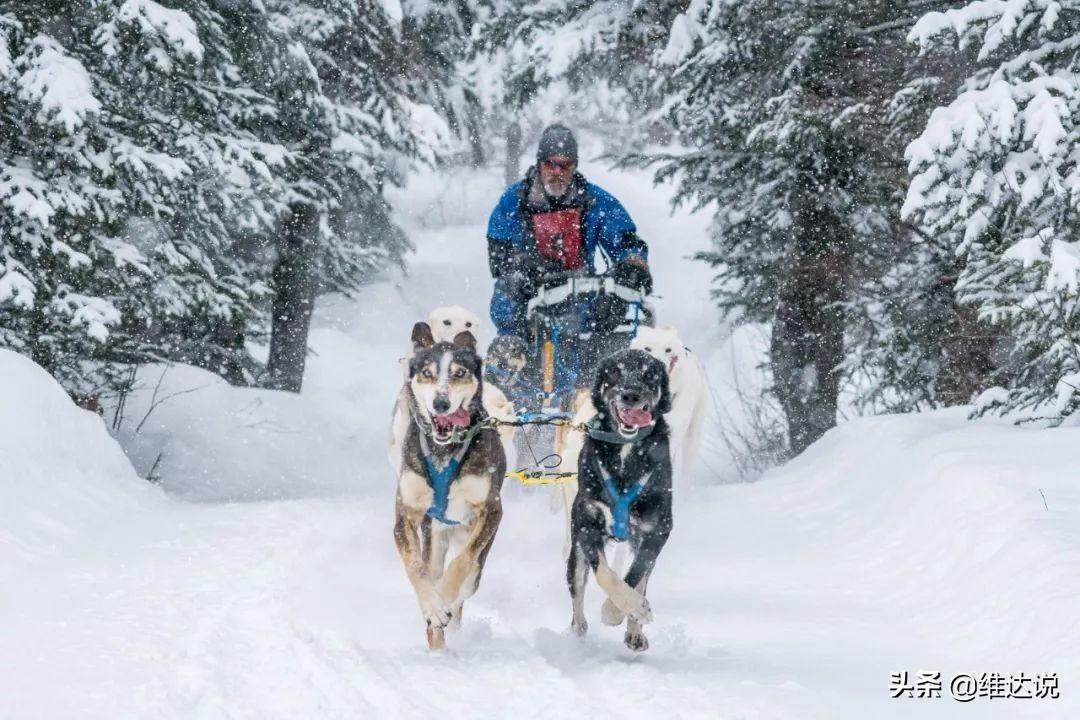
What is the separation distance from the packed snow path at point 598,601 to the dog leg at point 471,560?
0.24m

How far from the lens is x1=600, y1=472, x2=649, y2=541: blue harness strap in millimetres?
4711

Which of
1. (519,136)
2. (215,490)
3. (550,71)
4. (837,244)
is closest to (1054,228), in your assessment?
(837,244)

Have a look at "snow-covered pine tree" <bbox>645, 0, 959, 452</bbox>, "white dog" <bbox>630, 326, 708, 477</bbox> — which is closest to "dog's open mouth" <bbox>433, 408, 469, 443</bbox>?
"white dog" <bbox>630, 326, 708, 477</bbox>

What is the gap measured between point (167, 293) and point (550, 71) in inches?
178

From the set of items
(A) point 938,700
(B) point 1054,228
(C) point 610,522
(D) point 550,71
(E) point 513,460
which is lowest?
(A) point 938,700

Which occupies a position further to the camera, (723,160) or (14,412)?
(723,160)

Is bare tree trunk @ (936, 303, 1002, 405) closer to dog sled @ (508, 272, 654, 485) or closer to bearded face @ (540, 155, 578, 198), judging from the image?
dog sled @ (508, 272, 654, 485)

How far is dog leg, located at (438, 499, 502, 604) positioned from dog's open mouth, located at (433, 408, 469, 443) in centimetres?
41

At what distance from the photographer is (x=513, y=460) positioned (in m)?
7.57

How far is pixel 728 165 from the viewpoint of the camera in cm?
1059

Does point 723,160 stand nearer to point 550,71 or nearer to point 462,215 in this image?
point 550,71

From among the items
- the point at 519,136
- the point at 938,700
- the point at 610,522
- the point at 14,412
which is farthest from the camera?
the point at 519,136

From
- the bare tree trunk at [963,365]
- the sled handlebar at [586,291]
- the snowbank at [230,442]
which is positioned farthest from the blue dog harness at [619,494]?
the snowbank at [230,442]

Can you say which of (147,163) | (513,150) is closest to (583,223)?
(147,163)
